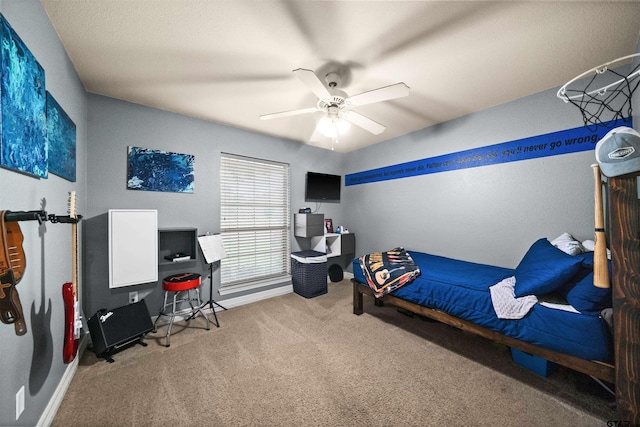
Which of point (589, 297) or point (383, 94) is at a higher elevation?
point (383, 94)

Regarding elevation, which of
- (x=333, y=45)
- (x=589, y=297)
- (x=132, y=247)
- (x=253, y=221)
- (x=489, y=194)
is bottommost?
(x=589, y=297)

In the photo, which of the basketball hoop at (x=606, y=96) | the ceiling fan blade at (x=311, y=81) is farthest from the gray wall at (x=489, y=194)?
the ceiling fan blade at (x=311, y=81)

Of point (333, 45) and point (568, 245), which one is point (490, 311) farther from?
point (333, 45)

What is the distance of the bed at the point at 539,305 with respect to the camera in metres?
1.45

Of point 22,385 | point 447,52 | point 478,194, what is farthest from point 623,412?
point 22,385

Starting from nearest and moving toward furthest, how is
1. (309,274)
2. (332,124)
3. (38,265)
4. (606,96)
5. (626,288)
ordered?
(626,288) < (38,265) < (606,96) < (332,124) < (309,274)

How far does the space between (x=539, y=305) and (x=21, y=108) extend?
11.3 ft

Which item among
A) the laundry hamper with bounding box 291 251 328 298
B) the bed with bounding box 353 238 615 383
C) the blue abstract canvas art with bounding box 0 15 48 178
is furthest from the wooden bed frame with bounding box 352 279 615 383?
the blue abstract canvas art with bounding box 0 15 48 178

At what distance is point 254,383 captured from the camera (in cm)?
181

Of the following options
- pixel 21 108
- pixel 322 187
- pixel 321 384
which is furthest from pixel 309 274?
pixel 21 108

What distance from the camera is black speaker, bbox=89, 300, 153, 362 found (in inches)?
81.3

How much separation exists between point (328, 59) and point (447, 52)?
3.23 ft

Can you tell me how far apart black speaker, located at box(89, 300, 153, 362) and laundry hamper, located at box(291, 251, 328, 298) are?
2019 millimetres

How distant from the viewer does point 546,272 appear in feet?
5.53
